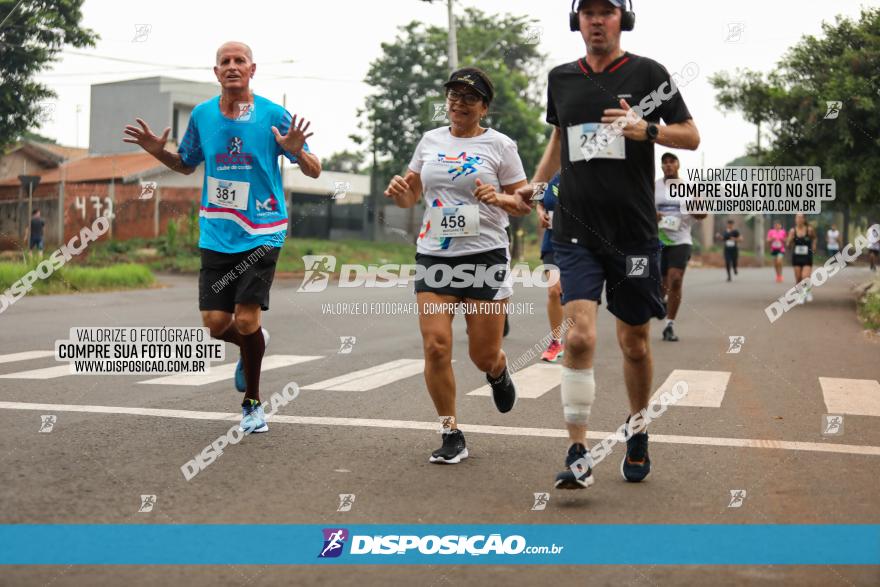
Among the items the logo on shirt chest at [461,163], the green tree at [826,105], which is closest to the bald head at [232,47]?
the logo on shirt chest at [461,163]

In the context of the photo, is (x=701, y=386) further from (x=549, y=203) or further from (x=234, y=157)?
(x=234, y=157)

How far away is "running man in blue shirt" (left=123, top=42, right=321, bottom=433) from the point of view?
6.27 meters

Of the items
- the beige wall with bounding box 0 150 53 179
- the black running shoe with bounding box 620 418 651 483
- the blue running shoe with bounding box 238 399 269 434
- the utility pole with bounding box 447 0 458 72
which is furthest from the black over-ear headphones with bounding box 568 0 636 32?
the beige wall with bounding box 0 150 53 179

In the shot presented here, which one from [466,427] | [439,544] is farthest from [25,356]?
[439,544]

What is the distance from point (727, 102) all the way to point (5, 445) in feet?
59.4

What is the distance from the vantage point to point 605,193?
5023 mm

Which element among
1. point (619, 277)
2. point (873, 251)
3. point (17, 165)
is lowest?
point (619, 277)

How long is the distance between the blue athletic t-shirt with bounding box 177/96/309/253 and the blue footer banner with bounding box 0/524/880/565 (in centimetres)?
251

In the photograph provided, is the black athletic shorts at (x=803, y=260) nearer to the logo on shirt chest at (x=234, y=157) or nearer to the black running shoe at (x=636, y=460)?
the logo on shirt chest at (x=234, y=157)

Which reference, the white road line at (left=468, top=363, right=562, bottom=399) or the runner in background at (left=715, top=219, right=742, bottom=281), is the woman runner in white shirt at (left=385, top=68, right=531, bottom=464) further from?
the runner in background at (left=715, top=219, right=742, bottom=281)

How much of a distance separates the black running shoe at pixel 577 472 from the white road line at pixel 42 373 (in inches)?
214

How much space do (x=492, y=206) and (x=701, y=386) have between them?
3.65 m

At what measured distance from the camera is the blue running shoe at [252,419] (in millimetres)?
6309

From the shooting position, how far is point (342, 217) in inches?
2381
